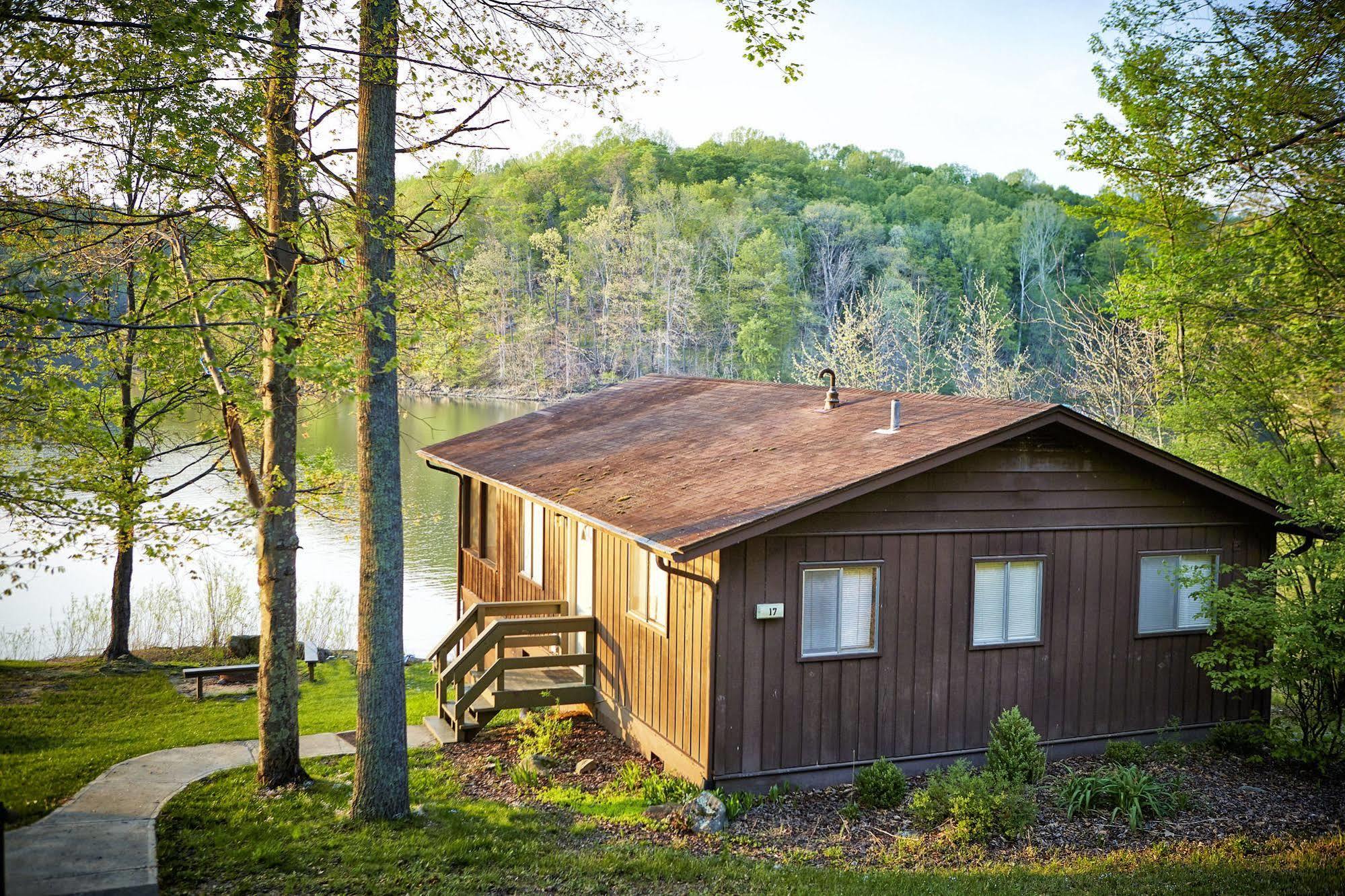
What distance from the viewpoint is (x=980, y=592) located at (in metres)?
9.92

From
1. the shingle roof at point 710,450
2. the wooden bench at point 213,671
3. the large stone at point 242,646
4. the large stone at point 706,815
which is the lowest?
the large stone at point 242,646

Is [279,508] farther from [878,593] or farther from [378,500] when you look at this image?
[878,593]

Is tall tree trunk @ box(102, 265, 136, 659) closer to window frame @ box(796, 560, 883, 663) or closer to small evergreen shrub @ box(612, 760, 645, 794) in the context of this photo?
small evergreen shrub @ box(612, 760, 645, 794)

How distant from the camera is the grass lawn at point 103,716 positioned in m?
8.80

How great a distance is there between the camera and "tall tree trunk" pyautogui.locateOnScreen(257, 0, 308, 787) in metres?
8.59

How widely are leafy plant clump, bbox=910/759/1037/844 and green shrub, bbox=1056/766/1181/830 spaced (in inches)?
17.1

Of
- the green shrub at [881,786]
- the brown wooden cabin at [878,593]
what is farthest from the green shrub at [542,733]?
the green shrub at [881,786]

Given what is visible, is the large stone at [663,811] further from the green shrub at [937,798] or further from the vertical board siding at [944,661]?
the green shrub at [937,798]

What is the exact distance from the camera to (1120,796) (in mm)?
8820

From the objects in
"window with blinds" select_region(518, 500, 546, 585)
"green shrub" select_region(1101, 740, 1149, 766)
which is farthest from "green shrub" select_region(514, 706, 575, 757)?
"green shrub" select_region(1101, 740, 1149, 766)

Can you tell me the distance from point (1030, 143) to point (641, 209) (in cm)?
3610

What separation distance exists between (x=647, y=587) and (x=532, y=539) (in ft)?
12.6

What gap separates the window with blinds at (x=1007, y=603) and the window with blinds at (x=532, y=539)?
570 cm

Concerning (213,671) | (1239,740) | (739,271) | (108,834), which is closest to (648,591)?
(108,834)
